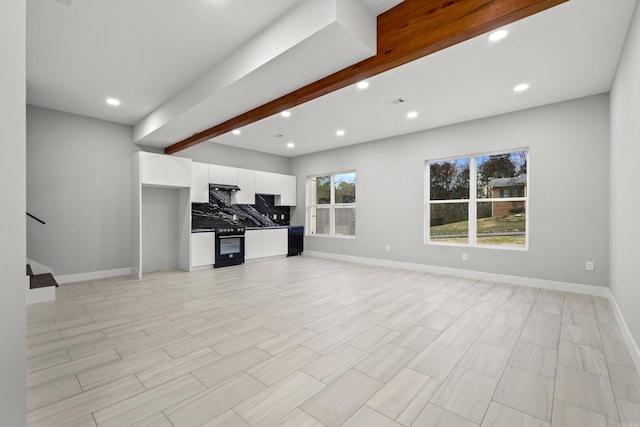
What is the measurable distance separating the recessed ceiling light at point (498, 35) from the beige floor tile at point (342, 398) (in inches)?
119

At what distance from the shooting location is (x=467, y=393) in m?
1.85

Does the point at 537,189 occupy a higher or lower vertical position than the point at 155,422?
higher

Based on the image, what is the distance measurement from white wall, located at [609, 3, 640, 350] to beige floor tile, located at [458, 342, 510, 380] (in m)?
0.99

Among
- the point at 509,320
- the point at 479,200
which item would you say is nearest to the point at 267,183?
the point at 479,200

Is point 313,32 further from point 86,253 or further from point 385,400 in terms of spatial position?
point 86,253

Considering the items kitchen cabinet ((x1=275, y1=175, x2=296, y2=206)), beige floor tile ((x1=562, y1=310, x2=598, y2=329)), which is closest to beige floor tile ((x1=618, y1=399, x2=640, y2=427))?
beige floor tile ((x1=562, y1=310, x2=598, y2=329))

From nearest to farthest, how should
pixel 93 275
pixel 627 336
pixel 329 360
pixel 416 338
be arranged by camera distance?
pixel 329 360 < pixel 627 336 < pixel 416 338 < pixel 93 275

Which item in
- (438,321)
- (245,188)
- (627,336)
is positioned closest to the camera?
(627,336)

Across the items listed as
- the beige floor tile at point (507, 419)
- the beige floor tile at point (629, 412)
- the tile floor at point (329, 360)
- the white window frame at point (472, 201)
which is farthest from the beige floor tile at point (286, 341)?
the white window frame at point (472, 201)

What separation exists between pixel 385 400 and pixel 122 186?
564cm

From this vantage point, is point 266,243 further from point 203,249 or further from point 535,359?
point 535,359

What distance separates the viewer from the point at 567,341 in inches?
102

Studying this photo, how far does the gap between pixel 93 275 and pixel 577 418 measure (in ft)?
20.8

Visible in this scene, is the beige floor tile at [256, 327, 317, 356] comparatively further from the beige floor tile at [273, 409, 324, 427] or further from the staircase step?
the staircase step
